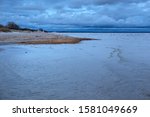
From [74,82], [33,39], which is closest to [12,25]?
[33,39]

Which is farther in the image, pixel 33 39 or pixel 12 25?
pixel 12 25

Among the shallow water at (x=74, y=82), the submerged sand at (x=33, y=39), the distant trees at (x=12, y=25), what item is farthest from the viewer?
the distant trees at (x=12, y=25)

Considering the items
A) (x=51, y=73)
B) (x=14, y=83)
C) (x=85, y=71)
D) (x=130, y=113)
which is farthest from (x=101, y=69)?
(x=130, y=113)

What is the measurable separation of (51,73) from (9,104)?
5956 mm

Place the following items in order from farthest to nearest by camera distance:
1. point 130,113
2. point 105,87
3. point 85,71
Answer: point 85,71, point 105,87, point 130,113

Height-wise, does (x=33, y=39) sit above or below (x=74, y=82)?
below

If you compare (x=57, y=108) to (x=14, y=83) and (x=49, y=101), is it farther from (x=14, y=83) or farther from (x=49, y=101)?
(x=14, y=83)

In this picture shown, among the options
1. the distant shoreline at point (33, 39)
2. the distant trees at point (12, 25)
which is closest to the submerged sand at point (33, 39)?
the distant shoreline at point (33, 39)

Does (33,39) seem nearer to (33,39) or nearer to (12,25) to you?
(33,39)

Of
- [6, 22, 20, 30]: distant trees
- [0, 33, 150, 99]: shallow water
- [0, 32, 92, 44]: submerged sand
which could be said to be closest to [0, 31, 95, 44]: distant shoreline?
[0, 32, 92, 44]: submerged sand

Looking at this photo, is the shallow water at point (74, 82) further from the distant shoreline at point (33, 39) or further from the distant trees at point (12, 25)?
the distant trees at point (12, 25)

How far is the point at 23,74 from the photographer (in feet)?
47.1

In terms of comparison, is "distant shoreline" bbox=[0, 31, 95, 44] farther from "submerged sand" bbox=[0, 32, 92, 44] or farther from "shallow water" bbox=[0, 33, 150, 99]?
"shallow water" bbox=[0, 33, 150, 99]

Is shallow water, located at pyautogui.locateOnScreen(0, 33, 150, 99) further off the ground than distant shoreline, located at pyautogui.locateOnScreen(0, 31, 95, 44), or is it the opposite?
shallow water, located at pyautogui.locateOnScreen(0, 33, 150, 99)
